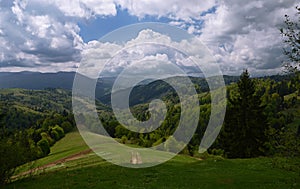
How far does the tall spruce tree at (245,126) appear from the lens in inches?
1871

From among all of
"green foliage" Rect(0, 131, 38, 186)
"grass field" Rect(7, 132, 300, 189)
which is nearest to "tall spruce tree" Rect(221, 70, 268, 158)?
"grass field" Rect(7, 132, 300, 189)

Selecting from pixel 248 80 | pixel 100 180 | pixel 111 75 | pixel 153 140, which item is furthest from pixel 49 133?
pixel 111 75

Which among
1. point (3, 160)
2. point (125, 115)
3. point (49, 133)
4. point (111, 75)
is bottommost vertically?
point (49, 133)

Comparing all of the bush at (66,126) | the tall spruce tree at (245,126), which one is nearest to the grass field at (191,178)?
the tall spruce tree at (245,126)

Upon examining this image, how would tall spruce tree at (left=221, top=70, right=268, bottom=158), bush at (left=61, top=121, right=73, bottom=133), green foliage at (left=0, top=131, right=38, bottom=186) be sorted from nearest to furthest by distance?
1. green foliage at (left=0, top=131, right=38, bottom=186)
2. tall spruce tree at (left=221, top=70, right=268, bottom=158)
3. bush at (left=61, top=121, right=73, bottom=133)

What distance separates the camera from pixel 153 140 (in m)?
95.9

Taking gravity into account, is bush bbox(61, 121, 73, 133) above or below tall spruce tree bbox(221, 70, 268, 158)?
below

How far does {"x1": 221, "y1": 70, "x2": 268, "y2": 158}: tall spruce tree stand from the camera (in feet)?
156

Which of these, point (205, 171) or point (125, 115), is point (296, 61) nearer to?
point (125, 115)

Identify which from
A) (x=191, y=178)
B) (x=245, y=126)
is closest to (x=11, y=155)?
(x=191, y=178)

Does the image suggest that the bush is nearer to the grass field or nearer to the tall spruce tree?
A: the tall spruce tree

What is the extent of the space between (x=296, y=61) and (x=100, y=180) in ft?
66.0

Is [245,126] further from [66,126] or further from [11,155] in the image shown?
[66,126]

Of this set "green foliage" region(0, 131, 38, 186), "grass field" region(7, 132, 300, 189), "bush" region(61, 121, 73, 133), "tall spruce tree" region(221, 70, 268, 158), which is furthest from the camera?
"bush" region(61, 121, 73, 133)
